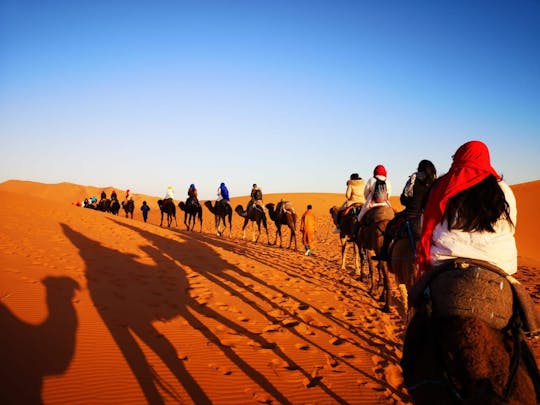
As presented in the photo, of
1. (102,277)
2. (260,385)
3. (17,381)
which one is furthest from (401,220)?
(102,277)

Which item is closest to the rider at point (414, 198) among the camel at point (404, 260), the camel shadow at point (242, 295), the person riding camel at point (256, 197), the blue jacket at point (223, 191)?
the camel at point (404, 260)

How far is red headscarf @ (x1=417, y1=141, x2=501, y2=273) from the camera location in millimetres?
2439

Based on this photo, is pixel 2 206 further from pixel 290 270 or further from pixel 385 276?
pixel 385 276

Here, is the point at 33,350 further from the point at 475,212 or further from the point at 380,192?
the point at 380,192

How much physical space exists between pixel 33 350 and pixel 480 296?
5.27 metres

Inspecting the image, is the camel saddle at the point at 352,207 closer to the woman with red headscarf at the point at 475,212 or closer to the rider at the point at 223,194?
the woman with red headscarf at the point at 475,212

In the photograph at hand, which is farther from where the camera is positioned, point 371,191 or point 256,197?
point 256,197

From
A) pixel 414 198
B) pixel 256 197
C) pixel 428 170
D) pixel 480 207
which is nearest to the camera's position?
pixel 480 207

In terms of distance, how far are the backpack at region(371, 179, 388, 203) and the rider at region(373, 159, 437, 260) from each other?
5.31 feet

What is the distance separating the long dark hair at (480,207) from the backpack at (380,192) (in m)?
5.36

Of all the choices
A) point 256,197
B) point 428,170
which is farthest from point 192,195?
point 428,170

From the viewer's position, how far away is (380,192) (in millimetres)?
7781

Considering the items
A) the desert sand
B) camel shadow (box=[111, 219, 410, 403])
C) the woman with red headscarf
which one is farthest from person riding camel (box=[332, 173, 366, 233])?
the woman with red headscarf

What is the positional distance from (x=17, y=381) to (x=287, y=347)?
140 inches
